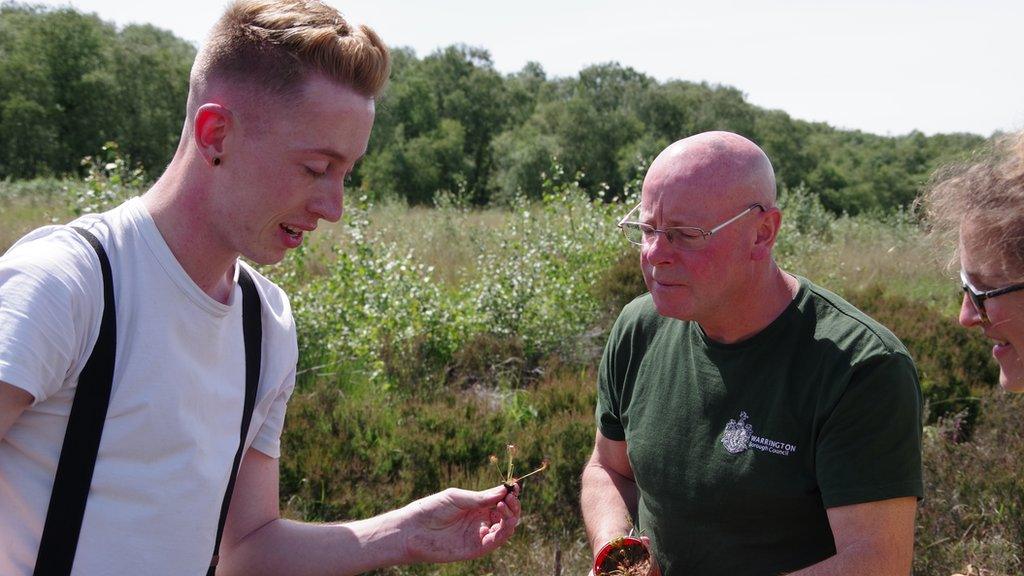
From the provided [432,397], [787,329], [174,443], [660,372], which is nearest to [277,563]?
[174,443]

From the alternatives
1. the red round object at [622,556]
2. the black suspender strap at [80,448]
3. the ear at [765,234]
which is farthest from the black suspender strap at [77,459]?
the ear at [765,234]

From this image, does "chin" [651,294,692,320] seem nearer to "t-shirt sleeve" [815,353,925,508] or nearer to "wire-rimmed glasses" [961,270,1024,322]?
"t-shirt sleeve" [815,353,925,508]

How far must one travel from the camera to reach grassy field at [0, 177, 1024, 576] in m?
4.65

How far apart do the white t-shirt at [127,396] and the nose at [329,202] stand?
31 cm

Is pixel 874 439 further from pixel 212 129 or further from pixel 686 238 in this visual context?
pixel 212 129

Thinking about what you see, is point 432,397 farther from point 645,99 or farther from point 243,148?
point 645,99

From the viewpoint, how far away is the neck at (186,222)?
1864 mm

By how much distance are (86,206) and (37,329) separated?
622 cm

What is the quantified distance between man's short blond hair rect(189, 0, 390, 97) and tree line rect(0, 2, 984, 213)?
28.2 metres

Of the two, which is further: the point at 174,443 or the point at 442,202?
the point at 442,202

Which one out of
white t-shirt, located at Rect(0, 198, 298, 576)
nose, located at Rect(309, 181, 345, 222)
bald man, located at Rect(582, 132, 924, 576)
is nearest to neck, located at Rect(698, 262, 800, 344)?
bald man, located at Rect(582, 132, 924, 576)

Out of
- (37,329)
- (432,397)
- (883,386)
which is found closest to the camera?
(37,329)

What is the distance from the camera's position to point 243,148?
1830 millimetres

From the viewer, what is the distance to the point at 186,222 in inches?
73.7
